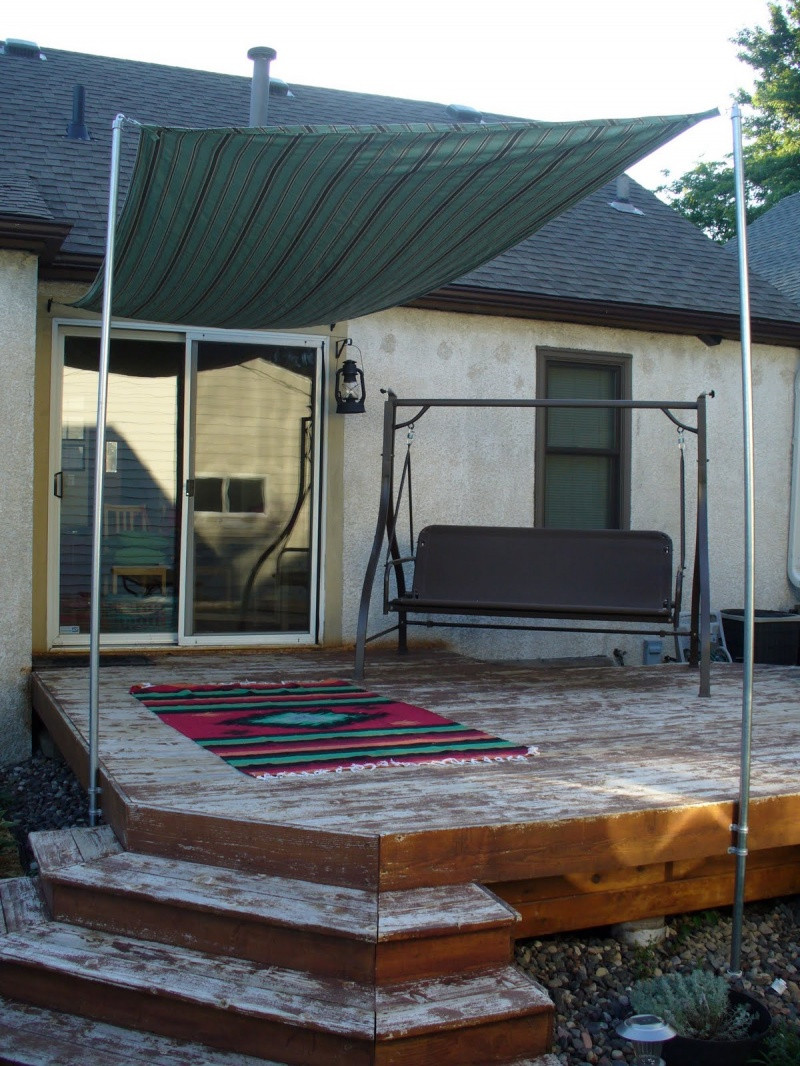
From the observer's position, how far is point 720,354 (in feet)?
24.3

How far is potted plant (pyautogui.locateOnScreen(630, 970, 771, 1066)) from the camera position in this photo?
2.57 meters

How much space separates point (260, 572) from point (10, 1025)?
12.5 ft

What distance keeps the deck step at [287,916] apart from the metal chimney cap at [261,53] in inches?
220

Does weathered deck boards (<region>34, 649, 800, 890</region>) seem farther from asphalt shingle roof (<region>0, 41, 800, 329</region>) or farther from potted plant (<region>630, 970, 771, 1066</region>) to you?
asphalt shingle roof (<region>0, 41, 800, 329</region>)

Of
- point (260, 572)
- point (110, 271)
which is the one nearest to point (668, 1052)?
point (110, 271)

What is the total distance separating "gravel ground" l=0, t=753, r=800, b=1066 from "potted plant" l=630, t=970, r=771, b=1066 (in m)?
0.14

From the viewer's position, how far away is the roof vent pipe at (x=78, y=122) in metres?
6.86

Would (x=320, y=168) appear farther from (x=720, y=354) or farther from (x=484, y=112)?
(x=484, y=112)

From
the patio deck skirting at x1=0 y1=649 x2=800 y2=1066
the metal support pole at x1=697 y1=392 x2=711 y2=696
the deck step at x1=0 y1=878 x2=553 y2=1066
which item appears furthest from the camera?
the metal support pole at x1=697 y1=392 x2=711 y2=696

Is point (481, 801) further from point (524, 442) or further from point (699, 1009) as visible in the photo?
point (524, 442)

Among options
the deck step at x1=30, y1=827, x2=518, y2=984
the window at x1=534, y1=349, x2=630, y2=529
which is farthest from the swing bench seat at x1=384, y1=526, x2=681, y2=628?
the deck step at x1=30, y1=827, x2=518, y2=984

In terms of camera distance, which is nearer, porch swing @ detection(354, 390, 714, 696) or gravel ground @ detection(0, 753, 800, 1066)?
gravel ground @ detection(0, 753, 800, 1066)

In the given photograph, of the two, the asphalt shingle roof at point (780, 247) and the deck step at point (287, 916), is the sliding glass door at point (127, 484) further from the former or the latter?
the asphalt shingle roof at point (780, 247)

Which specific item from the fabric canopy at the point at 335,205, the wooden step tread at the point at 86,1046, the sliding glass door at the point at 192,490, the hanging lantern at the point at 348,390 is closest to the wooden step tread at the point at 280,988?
the wooden step tread at the point at 86,1046
